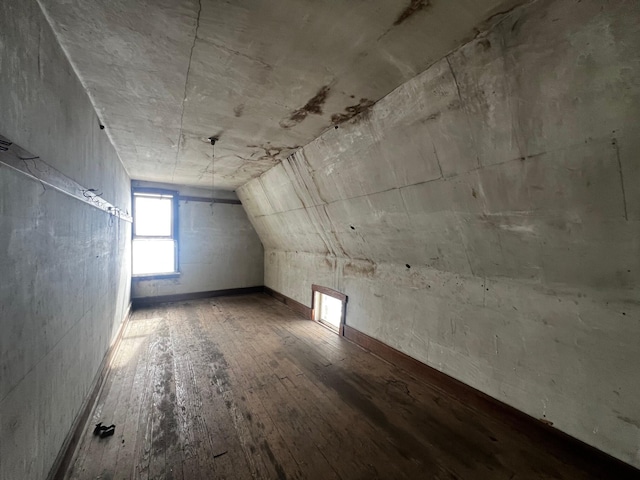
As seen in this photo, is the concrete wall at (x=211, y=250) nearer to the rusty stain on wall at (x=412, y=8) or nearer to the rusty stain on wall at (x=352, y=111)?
the rusty stain on wall at (x=352, y=111)

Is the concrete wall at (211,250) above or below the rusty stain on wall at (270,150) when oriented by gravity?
below

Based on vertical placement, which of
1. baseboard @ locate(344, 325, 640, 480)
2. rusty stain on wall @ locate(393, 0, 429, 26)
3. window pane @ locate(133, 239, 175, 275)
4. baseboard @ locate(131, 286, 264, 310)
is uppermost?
rusty stain on wall @ locate(393, 0, 429, 26)

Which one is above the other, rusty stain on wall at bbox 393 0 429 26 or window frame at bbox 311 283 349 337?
rusty stain on wall at bbox 393 0 429 26

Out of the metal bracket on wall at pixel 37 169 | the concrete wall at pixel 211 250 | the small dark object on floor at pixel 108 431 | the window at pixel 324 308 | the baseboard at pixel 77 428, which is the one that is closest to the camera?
the metal bracket on wall at pixel 37 169

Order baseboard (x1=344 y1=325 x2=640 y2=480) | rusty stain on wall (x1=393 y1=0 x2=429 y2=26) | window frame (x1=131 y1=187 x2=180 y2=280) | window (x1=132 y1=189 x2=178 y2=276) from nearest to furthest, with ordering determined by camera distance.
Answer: rusty stain on wall (x1=393 y1=0 x2=429 y2=26)
baseboard (x1=344 y1=325 x2=640 y2=480)
window frame (x1=131 y1=187 x2=180 y2=280)
window (x1=132 y1=189 x2=178 y2=276)

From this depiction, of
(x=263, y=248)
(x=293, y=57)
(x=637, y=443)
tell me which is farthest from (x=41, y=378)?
(x=263, y=248)

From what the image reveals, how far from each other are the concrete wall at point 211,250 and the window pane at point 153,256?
20 cm

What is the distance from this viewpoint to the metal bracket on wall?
0.97 m

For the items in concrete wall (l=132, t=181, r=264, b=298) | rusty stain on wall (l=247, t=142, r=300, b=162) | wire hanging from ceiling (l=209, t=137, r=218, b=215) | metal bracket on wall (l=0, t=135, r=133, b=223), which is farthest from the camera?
concrete wall (l=132, t=181, r=264, b=298)

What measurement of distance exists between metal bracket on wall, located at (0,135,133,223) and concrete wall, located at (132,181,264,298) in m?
3.79

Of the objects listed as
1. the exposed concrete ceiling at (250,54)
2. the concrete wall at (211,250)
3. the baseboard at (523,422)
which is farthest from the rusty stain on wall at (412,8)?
the concrete wall at (211,250)

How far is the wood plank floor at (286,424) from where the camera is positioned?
1577 millimetres

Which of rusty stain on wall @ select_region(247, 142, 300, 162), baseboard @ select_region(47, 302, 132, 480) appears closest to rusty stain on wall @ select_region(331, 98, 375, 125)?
rusty stain on wall @ select_region(247, 142, 300, 162)

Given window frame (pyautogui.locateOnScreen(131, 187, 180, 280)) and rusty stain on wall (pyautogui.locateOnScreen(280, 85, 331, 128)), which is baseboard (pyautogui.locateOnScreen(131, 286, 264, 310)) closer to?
window frame (pyautogui.locateOnScreen(131, 187, 180, 280))
